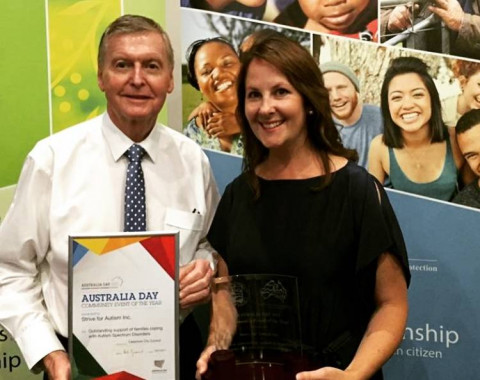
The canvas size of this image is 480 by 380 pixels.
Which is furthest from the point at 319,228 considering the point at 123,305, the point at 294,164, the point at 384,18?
the point at 384,18

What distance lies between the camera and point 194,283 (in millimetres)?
1917

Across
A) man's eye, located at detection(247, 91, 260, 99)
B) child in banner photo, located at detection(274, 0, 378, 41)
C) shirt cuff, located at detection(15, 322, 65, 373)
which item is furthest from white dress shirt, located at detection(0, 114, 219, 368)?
child in banner photo, located at detection(274, 0, 378, 41)

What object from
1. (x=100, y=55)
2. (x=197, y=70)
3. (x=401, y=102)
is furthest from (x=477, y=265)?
(x=100, y=55)

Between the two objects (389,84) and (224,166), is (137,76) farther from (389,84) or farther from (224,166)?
(389,84)

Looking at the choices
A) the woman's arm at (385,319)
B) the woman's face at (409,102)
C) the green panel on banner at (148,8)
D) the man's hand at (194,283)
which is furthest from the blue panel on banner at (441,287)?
the green panel on banner at (148,8)

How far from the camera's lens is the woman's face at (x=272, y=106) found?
6.09 feet

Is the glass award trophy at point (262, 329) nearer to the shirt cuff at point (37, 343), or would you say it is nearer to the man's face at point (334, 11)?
the shirt cuff at point (37, 343)

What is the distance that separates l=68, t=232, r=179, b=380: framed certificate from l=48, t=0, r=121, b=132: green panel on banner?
3.33ft

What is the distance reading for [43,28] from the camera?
8.32 feet

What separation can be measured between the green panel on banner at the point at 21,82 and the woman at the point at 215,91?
0.58 m

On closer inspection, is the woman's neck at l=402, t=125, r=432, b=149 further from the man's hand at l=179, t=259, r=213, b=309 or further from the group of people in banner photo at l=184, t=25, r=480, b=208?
the man's hand at l=179, t=259, r=213, b=309

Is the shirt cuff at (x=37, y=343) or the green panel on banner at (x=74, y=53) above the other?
the green panel on banner at (x=74, y=53)

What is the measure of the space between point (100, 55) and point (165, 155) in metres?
0.39

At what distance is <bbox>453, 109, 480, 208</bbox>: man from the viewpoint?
7.59 ft
